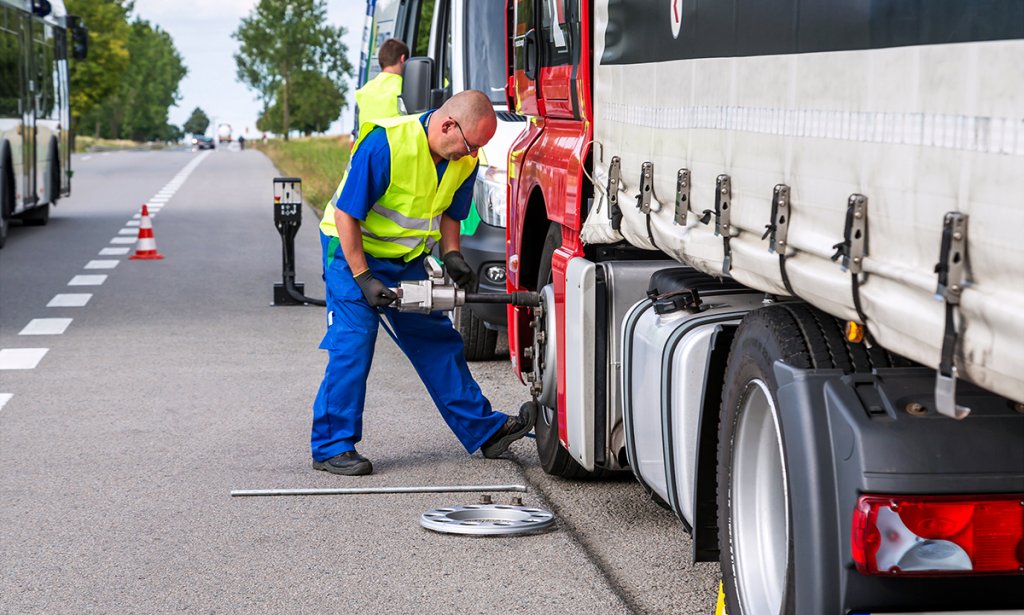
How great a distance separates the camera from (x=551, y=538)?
5.83 m

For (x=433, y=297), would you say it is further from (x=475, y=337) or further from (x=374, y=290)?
(x=475, y=337)

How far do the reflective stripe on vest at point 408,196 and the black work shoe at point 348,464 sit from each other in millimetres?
869

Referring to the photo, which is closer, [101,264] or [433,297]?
[433,297]

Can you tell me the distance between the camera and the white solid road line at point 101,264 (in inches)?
646

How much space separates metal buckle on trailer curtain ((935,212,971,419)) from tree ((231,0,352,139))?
90.8 meters

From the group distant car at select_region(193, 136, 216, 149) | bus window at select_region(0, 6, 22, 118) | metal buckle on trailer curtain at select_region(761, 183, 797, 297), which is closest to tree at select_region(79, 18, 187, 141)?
distant car at select_region(193, 136, 216, 149)

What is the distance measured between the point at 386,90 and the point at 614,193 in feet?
24.7

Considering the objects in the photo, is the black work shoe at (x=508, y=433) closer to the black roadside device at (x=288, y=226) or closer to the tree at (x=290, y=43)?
the black roadside device at (x=288, y=226)

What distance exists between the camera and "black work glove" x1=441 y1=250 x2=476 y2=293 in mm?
7113

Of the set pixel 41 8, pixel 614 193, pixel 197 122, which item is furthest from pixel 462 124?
pixel 197 122

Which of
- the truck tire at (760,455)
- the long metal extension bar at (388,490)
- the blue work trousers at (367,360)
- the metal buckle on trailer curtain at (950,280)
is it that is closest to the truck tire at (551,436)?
the long metal extension bar at (388,490)

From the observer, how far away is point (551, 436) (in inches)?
260

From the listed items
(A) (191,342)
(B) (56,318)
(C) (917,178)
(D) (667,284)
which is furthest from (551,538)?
(B) (56,318)

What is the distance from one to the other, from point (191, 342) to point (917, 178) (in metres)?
8.79
